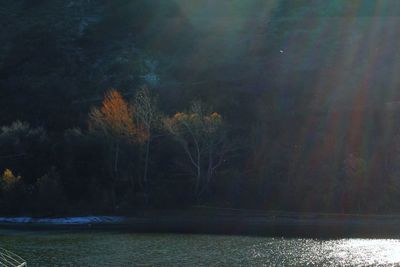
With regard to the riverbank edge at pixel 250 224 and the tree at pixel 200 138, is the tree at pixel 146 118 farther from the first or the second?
the riverbank edge at pixel 250 224

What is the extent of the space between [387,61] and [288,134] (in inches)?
1529

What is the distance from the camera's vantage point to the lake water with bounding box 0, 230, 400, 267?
1666 inches

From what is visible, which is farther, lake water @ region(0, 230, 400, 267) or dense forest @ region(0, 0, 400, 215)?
dense forest @ region(0, 0, 400, 215)

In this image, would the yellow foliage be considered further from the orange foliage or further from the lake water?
the lake water

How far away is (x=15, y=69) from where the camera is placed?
12394 centimetres

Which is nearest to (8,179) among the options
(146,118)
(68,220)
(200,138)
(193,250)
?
(68,220)

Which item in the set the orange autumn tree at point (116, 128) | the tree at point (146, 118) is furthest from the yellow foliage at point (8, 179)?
the tree at point (146, 118)

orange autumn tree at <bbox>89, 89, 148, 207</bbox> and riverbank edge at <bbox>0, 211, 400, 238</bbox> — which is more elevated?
orange autumn tree at <bbox>89, 89, 148, 207</bbox>

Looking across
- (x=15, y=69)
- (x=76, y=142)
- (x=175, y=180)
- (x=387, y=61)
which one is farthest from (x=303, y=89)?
(x=15, y=69)

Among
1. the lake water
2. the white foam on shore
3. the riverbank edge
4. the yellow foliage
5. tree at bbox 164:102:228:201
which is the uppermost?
tree at bbox 164:102:228:201

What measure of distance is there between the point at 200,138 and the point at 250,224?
15.5 metres

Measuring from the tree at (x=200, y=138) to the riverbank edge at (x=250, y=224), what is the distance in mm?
7242

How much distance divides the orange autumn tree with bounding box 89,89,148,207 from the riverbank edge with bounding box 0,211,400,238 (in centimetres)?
1008

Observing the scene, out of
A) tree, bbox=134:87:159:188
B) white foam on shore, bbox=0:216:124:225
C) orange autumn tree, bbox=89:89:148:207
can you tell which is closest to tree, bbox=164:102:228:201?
tree, bbox=134:87:159:188
